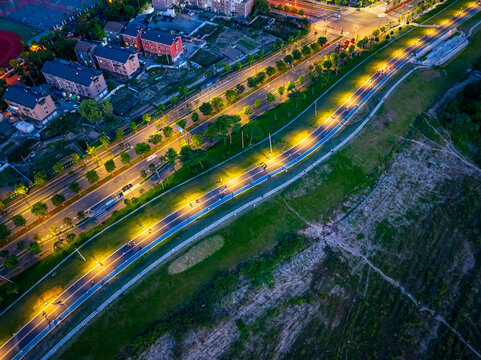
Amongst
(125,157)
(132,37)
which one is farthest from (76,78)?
(125,157)

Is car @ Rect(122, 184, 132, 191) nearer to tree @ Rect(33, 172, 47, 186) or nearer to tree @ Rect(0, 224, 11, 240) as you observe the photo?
tree @ Rect(33, 172, 47, 186)

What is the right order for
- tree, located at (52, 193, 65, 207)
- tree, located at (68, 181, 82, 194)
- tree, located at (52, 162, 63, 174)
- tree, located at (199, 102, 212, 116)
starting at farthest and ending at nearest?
tree, located at (199, 102, 212, 116), tree, located at (52, 162, 63, 174), tree, located at (68, 181, 82, 194), tree, located at (52, 193, 65, 207)

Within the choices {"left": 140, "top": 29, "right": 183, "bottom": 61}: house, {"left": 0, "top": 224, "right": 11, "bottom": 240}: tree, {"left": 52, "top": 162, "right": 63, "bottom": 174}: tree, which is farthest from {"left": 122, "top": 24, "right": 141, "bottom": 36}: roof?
{"left": 0, "top": 224, "right": 11, "bottom": 240}: tree

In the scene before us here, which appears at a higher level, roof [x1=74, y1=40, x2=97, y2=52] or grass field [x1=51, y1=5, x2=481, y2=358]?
roof [x1=74, y1=40, x2=97, y2=52]

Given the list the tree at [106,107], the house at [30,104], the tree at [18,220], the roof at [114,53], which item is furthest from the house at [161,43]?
the tree at [18,220]

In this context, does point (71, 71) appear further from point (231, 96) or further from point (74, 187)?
point (231, 96)

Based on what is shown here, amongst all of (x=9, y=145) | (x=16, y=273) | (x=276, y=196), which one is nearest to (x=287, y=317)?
(x=276, y=196)
